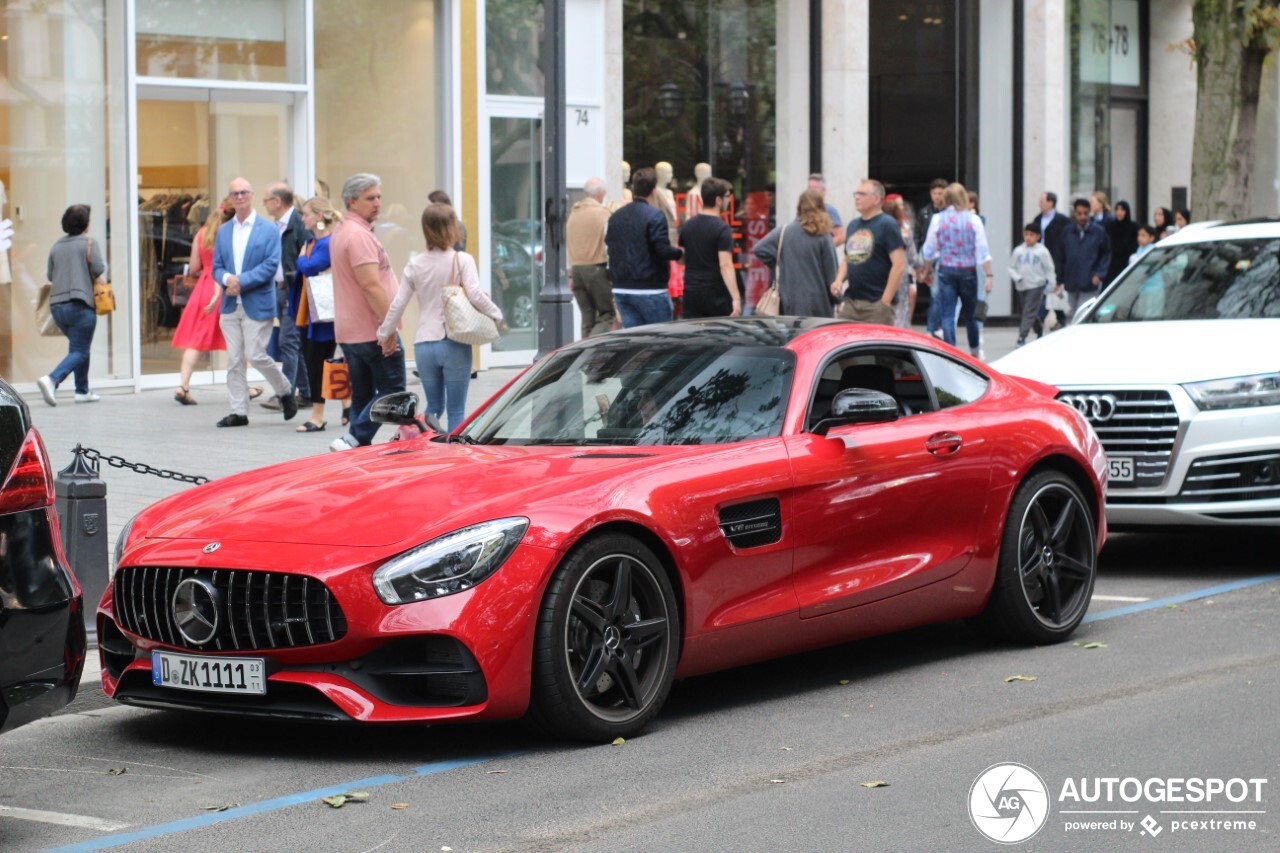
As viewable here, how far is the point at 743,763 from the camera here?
6043 mm

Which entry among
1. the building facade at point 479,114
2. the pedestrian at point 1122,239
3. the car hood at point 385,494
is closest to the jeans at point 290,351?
the building facade at point 479,114

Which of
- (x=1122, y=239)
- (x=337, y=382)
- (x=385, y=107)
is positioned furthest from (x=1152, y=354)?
(x=1122, y=239)

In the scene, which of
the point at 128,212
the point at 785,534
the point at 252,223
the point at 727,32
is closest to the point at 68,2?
the point at 128,212

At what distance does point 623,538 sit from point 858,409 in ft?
4.16

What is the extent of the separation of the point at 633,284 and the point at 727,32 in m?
10.7

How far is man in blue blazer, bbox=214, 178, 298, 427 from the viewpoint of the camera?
15.7 meters

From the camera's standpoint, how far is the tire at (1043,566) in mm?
7785

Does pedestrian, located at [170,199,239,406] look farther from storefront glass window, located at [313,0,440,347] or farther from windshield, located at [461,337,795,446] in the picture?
windshield, located at [461,337,795,446]

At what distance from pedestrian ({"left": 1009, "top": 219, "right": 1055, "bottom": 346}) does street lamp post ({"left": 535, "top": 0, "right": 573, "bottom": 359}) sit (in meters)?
11.9

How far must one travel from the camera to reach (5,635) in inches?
196

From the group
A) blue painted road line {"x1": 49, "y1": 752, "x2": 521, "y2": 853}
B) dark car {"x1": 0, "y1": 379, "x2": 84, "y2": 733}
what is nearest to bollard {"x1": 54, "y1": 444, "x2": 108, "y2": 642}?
blue painted road line {"x1": 49, "y1": 752, "x2": 521, "y2": 853}

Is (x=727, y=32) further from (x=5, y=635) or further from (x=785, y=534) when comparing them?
(x=5, y=635)

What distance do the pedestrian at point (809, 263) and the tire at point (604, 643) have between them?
844 centimetres

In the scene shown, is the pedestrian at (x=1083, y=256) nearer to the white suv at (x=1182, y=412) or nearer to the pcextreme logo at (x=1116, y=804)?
the white suv at (x=1182, y=412)
